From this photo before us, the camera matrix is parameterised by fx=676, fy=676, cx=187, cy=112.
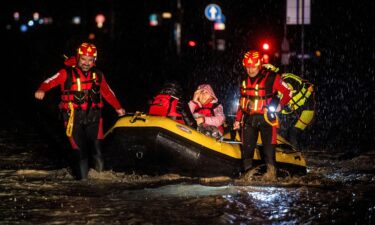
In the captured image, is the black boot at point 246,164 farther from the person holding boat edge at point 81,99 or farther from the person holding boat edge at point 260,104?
the person holding boat edge at point 81,99

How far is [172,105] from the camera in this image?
9.88 m

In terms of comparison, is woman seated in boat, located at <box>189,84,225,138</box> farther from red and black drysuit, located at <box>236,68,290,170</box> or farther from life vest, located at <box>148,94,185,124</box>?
red and black drysuit, located at <box>236,68,290,170</box>

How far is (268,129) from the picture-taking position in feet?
31.1

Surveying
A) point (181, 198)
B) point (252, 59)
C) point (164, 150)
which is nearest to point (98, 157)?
point (164, 150)

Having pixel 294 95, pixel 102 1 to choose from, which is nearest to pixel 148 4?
pixel 102 1

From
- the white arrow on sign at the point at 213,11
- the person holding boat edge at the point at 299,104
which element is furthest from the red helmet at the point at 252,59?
the white arrow on sign at the point at 213,11

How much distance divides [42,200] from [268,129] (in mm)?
3278

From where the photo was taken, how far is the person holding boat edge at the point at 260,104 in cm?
934

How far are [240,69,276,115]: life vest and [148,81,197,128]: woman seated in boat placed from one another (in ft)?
3.08

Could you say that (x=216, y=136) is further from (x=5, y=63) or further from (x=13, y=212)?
(x=5, y=63)

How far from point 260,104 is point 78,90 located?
2514 millimetres

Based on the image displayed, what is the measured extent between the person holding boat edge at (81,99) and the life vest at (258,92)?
6.73 feet

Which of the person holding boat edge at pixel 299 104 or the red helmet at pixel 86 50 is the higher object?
the red helmet at pixel 86 50

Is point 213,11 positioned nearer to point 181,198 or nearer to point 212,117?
point 212,117
